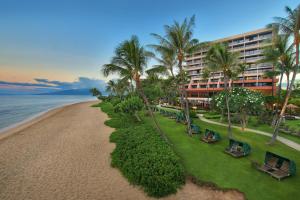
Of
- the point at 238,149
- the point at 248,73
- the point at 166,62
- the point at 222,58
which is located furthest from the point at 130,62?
the point at 248,73

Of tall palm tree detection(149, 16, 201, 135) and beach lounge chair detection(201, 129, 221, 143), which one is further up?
tall palm tree detection(149, 16, 201, 135)

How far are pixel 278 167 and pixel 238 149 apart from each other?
2.89 meters

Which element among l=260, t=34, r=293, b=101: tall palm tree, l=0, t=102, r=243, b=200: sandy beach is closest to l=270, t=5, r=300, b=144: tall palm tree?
l=260, t=34, r=293, b=101: tall palm tree

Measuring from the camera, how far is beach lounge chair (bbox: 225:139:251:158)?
1203 cm

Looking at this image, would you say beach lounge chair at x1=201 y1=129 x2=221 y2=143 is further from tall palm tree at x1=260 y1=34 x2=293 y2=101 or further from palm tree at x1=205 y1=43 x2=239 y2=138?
tall palm tree at x1=260 y1=34 x2=293 y2=101

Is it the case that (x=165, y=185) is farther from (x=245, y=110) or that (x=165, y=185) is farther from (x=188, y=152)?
(x=245, y=110)

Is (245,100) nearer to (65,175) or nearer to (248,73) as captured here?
(65,175)

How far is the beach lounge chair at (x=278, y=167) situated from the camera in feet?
30.2

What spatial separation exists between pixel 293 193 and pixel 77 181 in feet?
37.7

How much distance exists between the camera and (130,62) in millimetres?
15273

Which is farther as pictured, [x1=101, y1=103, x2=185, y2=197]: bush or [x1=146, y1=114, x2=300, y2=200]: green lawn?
[x1=101, y1=103, x2=185, y2=197]: bush

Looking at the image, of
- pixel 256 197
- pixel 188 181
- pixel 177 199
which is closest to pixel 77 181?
pixel 177 199

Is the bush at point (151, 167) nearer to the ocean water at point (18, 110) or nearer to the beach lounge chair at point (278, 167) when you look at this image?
the beach lounge chair at point (278, 167)

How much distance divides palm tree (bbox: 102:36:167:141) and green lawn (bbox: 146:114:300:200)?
3328mm
